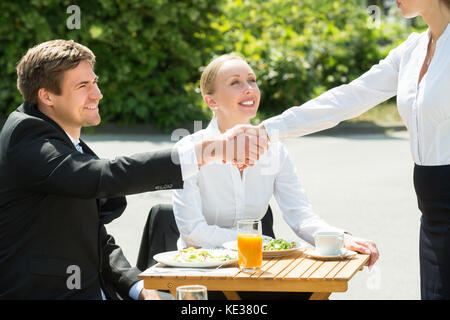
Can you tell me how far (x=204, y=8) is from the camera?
48.8 ft

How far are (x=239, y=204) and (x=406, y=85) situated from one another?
45.6 inches

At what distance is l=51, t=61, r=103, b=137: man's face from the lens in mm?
2953

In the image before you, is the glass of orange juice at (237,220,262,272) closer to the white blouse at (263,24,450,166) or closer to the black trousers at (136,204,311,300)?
the white blouse at (263,24,450,166)

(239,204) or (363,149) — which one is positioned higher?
(239,204)

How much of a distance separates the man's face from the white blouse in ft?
2.79

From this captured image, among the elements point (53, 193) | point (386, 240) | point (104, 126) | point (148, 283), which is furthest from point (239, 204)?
point (104, 126)

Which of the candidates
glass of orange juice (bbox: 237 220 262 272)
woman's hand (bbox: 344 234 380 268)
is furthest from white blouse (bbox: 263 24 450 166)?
glass of orange juice (bbox: 237 220 262 272)

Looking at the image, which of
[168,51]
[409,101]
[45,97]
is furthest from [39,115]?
[168,51]

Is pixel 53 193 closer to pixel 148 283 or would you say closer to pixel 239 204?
pixel 148 283

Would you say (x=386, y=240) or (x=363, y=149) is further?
(x=363, y=149)

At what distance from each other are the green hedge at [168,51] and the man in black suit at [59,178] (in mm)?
11151

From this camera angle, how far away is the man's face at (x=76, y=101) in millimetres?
2953

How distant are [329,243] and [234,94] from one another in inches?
46.1
